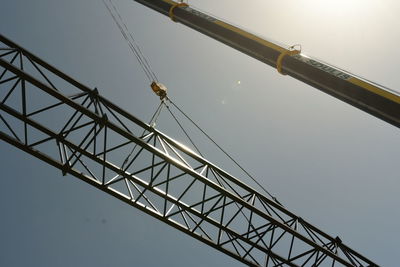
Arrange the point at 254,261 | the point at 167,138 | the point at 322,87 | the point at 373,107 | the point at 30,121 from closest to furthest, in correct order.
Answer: the point at 373,107 < the point at 322,87 < the point at 30,121 < the point at 167,138 < the point at 254,261

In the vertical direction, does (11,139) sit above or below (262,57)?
below

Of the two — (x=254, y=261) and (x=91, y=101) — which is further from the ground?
(x=91, y=101)

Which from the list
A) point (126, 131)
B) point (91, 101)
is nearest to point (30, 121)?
point (91, 101)

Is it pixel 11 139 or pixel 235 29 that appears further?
pixel 235 29

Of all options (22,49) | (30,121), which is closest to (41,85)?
(30,121)

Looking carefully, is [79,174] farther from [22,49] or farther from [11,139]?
[22,49]

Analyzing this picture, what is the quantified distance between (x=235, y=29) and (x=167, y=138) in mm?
3674

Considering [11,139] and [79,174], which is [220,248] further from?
[11,139]

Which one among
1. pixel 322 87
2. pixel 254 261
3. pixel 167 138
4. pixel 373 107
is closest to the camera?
pixel 373 107

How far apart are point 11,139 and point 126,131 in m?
2.92

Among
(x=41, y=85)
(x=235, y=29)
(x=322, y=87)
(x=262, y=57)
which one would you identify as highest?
(x=235, y=29)

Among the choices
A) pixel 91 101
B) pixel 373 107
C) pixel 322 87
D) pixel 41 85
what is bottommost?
pixel 41 85

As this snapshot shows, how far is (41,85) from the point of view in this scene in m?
8.21

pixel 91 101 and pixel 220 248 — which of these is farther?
pixel 220 248
